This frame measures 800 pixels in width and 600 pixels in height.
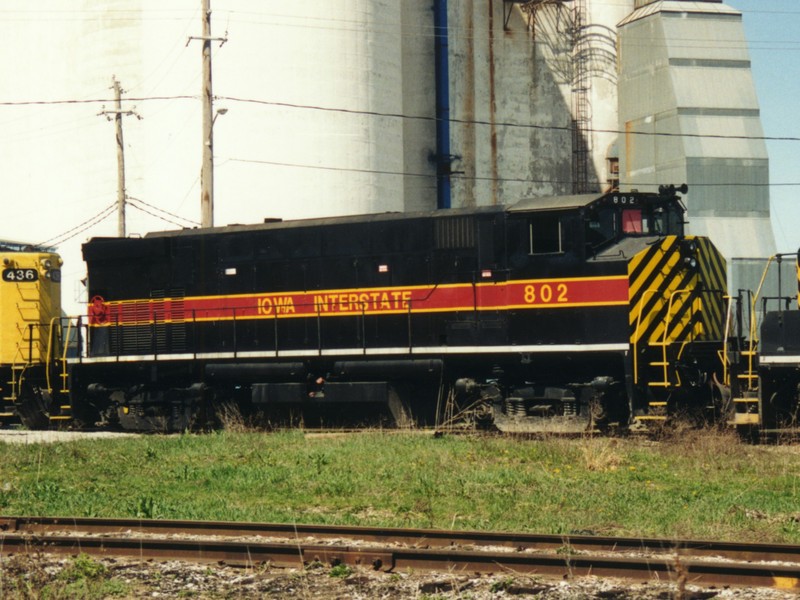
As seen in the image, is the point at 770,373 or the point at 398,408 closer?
the point at 770,373

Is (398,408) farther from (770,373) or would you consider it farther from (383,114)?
(383,114)

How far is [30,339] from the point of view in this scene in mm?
21688

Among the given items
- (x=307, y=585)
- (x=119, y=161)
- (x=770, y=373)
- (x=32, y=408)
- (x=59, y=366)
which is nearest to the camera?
(x=307, y=585)

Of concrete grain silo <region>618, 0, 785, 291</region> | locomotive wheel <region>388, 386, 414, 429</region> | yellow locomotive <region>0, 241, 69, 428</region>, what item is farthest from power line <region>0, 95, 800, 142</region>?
locomotive wheel <region>388, 386, 414, 429</region>

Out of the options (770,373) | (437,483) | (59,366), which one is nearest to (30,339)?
(59,366)

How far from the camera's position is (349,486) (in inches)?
486

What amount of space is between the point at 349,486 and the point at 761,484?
4.57 meters

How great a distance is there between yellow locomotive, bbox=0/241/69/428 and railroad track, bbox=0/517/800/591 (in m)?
12.1

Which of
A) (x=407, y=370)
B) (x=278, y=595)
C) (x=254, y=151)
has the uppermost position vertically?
(x=254, y=151)

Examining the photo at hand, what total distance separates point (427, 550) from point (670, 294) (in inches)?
372

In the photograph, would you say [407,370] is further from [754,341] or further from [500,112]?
[500,112]

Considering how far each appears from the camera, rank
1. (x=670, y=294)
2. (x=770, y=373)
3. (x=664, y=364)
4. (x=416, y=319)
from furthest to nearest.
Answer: (x=416, y=319), (x=670, y=294), (x=664, y=364), (x=770, y=373)

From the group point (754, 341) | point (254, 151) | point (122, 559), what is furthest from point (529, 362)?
point (254, 151)

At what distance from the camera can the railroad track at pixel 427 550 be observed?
25.1 ft
